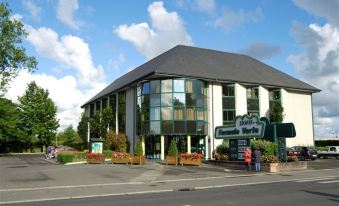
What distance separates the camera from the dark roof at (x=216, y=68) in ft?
129

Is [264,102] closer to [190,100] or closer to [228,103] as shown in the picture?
[228,103]

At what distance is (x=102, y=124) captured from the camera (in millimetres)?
46906

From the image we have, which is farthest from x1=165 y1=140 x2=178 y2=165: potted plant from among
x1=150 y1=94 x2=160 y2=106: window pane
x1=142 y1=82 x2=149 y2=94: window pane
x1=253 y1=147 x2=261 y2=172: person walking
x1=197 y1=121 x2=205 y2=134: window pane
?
x1=142 y1=82 x2=149 y2=94: window pane

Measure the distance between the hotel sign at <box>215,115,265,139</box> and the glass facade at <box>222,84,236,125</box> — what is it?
442 inches

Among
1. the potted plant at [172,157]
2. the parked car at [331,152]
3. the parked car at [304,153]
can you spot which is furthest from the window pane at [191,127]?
the parked car at [331,152]

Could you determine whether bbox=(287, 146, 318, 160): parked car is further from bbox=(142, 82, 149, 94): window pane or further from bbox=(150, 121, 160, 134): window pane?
bbox=(142, 82, 149, 94): window pane

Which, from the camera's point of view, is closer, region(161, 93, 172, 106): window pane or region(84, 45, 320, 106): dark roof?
region(161, 93, 172, 106): window pane

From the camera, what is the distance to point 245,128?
1110 inches

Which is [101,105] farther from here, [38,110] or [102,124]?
[38,110]

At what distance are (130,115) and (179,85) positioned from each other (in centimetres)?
798

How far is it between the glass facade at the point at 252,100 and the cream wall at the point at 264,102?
1.18ft

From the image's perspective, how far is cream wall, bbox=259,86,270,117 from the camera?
1734 inches

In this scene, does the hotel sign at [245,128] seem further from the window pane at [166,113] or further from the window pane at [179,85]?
the window pane at [179,85]

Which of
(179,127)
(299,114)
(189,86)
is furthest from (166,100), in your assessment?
(299,114)
